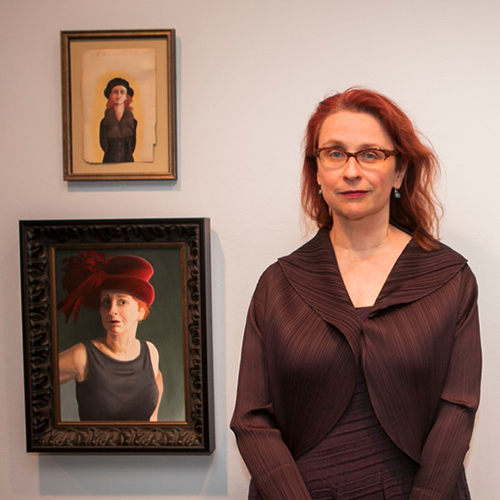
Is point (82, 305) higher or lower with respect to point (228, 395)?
higher

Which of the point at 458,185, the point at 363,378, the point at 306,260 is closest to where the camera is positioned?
the point at 363,378

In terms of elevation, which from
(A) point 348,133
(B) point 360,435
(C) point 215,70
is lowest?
(B) point 360,435

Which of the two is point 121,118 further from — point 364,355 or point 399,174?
point 364,355

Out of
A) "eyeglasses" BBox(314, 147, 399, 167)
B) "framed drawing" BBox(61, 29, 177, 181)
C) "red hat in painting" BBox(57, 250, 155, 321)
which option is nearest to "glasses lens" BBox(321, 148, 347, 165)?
"eyeglasses" BBox(314, 147, 399, 167)

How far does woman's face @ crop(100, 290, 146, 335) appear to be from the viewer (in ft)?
5.85

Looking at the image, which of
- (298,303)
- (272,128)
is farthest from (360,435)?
(272,128)

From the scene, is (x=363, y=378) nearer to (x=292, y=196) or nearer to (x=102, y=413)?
(x=292, y=196)

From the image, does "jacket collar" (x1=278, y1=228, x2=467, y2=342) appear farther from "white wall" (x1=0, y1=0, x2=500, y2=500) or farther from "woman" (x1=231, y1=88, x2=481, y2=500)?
"white wall" (x1=0, y1=0, x2=500, y2=500)

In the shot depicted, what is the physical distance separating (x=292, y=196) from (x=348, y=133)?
412 mm

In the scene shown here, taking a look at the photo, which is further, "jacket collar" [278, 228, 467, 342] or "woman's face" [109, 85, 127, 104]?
"woman's face" [109, 85, 127, 104]

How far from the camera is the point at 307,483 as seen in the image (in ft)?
4.56

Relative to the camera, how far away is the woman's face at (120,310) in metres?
1.78

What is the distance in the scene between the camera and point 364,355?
1347mm

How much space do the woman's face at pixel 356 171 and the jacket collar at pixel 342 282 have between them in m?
0.12
